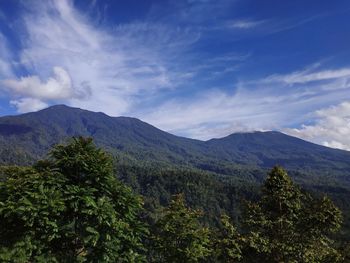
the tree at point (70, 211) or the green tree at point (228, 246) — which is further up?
the tree at point (70, 211)

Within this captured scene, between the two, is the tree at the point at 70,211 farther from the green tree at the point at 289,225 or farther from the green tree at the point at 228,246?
the green tree at the point at 289,225

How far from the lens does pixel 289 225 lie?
16500mm

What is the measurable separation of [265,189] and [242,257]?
3235 mm

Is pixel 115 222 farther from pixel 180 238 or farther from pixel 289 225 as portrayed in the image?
pixel 289 225

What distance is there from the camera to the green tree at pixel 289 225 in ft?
52.3

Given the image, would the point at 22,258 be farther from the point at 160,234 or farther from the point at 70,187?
the point at 160,234

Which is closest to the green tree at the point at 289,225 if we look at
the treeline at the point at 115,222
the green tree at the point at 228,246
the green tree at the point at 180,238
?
the treeline at the point at 115,222

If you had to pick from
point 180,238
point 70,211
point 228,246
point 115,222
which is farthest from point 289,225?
point 70,211

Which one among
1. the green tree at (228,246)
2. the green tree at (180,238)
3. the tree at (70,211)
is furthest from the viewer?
the green tree at (228,246)

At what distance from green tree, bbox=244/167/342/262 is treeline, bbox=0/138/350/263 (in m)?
0.04

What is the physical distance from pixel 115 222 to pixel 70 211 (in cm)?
149

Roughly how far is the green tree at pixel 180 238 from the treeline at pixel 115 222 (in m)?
0.04

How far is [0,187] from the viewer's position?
12.6 meters

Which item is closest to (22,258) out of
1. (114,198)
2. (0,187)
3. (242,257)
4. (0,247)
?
(0,247)
